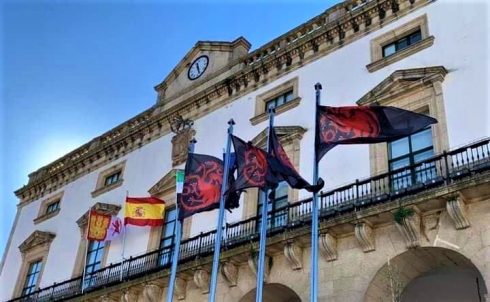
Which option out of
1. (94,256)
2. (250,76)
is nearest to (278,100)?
(250,76)

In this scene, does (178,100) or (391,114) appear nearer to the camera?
(391,114)

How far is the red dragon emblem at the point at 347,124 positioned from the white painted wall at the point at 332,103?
2804mm

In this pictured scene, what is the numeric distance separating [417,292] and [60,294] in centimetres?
1301

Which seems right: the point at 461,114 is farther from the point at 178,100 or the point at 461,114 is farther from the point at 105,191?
the point at 105,191

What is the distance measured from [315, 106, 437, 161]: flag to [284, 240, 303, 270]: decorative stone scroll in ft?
10.1

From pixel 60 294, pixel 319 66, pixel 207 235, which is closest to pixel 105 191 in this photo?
pixel 60 294

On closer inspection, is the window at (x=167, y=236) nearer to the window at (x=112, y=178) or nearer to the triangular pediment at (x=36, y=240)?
the window at (x=112, y=178)

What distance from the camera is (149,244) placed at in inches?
800

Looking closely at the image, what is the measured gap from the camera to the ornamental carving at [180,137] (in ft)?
71.6

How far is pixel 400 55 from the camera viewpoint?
16.6m

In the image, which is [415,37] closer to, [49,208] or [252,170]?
[252,170]

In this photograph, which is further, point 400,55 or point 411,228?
point 400,55

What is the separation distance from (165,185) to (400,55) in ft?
31.6

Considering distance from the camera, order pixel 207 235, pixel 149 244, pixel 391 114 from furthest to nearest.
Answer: pixel 149 244 < pixel 207 235 < pixel 391 114
